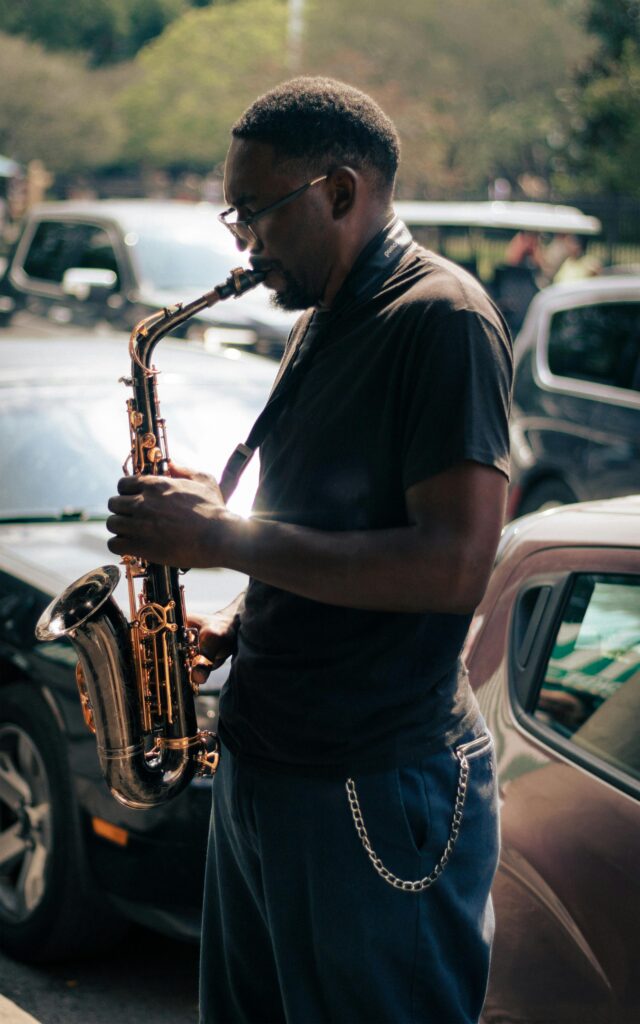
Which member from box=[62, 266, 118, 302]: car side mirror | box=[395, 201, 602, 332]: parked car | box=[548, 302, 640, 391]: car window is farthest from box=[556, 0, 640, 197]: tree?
box=[548, 302, 640, 391]: car window

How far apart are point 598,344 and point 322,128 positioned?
614 cm

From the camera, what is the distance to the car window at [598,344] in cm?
777

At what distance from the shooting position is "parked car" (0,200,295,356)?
9.98 meters

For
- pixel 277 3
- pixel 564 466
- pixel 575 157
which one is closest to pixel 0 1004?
pixel 564 466

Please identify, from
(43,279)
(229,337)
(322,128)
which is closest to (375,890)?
(322,128)

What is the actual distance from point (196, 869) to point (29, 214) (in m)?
9.83

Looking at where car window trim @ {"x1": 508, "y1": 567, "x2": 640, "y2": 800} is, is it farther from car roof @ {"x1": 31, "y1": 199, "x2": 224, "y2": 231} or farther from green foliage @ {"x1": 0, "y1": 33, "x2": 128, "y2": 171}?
green foliage @ {"x1": 0, "y1": 33, "x2": 128, "y2": 171}

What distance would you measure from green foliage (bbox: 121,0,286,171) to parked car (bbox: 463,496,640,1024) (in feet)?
177

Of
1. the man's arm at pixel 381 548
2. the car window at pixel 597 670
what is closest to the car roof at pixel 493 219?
the car window at pixel 597 670

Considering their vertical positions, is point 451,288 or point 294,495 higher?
point 451,288

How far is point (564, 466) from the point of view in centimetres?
776

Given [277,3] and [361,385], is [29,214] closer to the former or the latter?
[361,385]

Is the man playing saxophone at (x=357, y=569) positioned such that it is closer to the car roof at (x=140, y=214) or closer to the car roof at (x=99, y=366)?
the car roof at (x=99, y=366)

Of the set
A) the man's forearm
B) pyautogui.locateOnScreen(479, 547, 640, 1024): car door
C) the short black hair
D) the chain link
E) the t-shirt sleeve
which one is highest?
the short black hair
